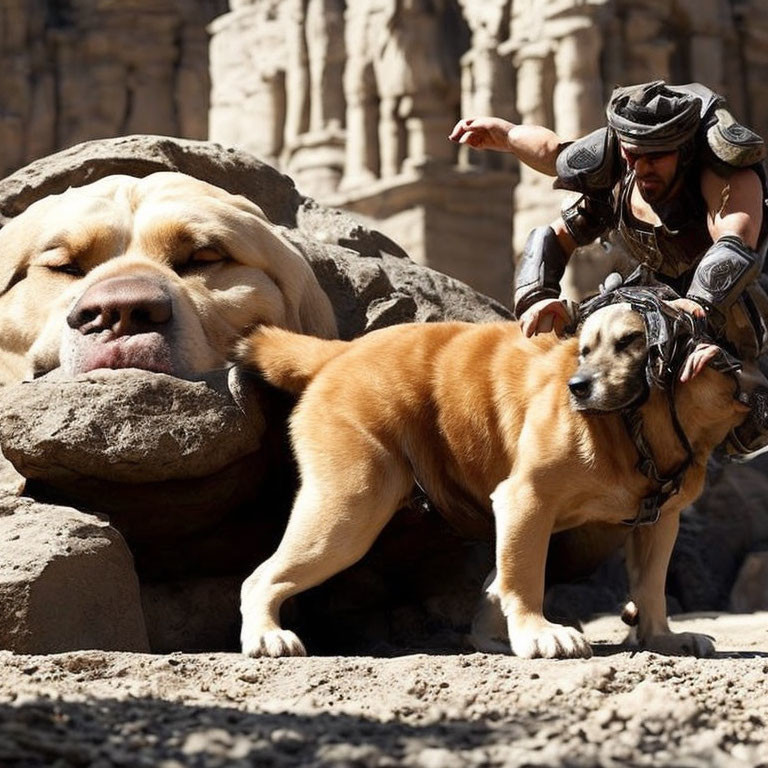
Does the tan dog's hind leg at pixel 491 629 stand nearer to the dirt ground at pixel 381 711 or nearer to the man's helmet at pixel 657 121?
→ the dirt ground at pixel 381 711

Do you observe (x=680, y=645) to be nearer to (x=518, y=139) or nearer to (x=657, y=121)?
(x=657, y=121)

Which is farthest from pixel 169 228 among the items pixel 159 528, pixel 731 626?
pixel 731 626

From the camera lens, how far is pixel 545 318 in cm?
393

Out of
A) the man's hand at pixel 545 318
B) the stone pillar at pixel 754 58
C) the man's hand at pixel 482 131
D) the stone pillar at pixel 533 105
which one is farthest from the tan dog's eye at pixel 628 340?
the stone pillar at pixel 754 58

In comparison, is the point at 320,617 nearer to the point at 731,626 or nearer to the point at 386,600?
the point at 386,600

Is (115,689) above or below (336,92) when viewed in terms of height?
below

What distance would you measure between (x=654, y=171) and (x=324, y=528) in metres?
1.38

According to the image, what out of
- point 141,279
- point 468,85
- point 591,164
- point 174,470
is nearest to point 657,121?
point 591,164

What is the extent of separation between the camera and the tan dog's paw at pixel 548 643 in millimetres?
3443

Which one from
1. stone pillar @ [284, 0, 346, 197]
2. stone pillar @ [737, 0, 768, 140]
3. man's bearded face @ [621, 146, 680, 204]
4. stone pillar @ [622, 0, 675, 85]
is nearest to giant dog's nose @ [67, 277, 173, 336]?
man's bearded face @ [621, 146, 680, 204]

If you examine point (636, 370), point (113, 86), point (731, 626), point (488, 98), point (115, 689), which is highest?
point (113, 86)

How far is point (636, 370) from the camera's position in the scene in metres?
3.58

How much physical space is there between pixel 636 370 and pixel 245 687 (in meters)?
1.31

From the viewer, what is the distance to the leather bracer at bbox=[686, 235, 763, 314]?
3.63 metres
